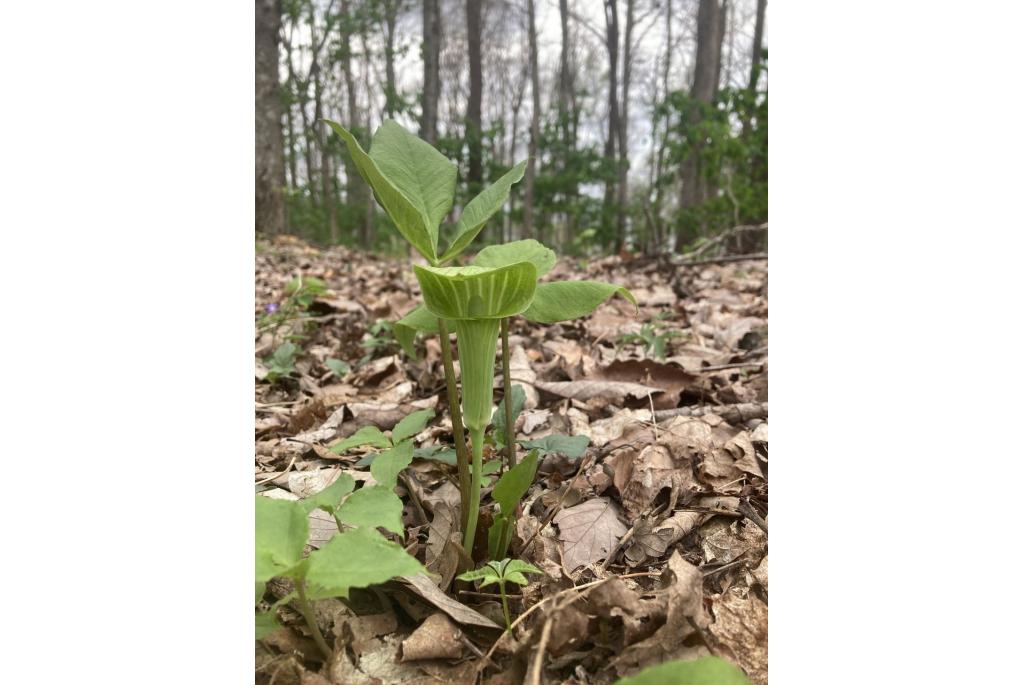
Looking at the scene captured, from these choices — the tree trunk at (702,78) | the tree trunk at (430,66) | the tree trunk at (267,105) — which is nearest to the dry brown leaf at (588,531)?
the tree trunk at (267,105)

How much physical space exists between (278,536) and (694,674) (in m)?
0.35

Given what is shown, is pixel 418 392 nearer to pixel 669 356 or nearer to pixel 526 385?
pixel 526 385

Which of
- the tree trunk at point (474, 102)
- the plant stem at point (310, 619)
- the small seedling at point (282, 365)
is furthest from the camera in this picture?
the tree trunk at point (474, 102)

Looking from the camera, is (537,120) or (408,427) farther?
(537,120)

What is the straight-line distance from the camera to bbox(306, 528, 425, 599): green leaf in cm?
52

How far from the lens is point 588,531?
100 centimetres

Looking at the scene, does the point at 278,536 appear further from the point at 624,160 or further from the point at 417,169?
the point at 624,160

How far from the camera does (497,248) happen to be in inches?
31.2

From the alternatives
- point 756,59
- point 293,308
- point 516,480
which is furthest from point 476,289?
point 756,59

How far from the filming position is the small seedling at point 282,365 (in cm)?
203

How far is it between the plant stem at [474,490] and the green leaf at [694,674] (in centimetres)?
34

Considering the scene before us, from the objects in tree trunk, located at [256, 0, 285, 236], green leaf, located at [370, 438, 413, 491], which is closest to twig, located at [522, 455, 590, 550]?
green leaf, located at [370, 438, 413, 491]

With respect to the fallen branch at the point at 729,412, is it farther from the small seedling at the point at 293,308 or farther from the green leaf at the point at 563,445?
the small seedling at the point at 293,308

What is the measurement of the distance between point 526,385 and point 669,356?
0.63 metres
